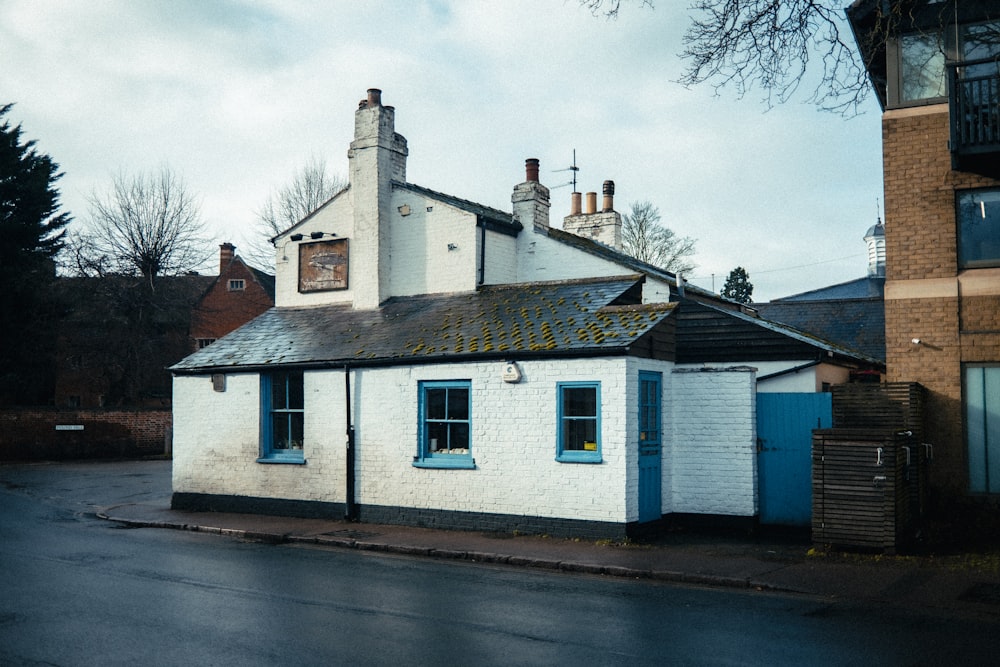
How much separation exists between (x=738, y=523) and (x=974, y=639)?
6.73 meters

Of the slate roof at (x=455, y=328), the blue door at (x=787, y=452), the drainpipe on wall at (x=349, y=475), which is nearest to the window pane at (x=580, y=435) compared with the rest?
the slate roof at (x=455, y=328)

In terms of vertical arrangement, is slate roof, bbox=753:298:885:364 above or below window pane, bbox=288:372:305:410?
above

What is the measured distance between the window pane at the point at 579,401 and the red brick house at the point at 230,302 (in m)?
36.6

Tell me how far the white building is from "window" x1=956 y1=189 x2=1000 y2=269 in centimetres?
272

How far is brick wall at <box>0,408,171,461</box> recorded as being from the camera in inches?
1288

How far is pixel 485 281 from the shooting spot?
19125mm

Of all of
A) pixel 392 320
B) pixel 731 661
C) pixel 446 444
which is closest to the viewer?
pixel 731 661

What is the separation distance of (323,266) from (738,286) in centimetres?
5982

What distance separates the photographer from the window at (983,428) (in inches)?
539

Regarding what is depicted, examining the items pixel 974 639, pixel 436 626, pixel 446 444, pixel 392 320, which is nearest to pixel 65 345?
pixel 392 320

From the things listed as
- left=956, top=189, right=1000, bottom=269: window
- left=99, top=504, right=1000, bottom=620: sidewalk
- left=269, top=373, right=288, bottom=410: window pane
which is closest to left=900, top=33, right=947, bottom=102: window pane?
left=956, top=189, right=1000, bottom=269: window

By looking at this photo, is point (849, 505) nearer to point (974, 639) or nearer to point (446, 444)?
point (974, 639)

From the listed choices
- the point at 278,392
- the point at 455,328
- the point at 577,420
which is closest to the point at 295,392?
the point at 278,392

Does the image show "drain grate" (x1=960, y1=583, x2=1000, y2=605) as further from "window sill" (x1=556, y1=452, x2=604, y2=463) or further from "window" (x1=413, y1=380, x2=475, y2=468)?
"window" (x1=413, y1=380, x2=475, y2=468)
